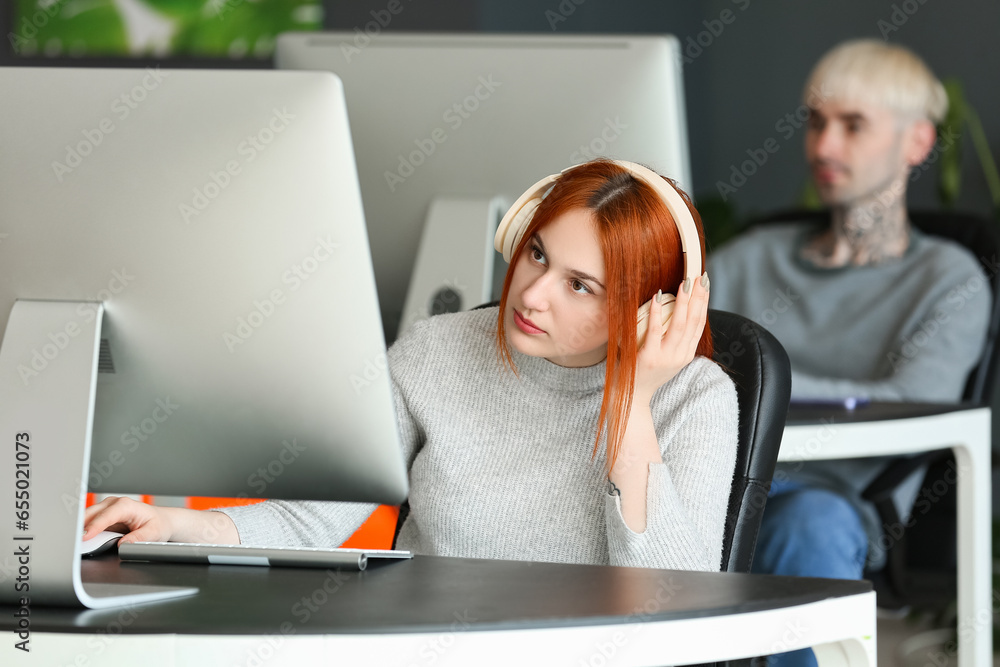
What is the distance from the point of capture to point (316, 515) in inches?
44.7

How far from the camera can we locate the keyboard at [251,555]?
2.96 feet

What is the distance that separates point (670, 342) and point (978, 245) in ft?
4.77

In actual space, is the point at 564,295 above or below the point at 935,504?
above

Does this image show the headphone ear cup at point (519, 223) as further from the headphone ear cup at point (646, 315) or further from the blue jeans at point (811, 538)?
the blue jeans at point (811, 538)

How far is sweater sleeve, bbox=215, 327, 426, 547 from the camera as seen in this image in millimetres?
1078

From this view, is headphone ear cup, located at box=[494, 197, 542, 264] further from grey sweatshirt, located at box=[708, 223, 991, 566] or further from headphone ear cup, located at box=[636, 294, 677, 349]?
grey sweatshirt, located at box=[708, 223, 991, 566]

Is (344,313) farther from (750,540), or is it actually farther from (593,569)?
(750,540)

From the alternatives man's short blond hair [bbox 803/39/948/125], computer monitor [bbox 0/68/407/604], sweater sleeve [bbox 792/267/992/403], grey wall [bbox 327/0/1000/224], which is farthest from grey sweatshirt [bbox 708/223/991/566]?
computer monitor [bbox 0/68/407/604]

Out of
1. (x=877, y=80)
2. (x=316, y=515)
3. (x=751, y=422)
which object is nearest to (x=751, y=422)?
(x=751, y=422)

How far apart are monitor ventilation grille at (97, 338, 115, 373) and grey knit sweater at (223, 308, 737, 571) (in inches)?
11.1

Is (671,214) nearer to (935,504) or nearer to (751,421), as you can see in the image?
(751,421)

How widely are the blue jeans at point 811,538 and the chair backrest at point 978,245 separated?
43 cm

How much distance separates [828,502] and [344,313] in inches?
46.7

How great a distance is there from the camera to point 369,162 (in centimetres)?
155
